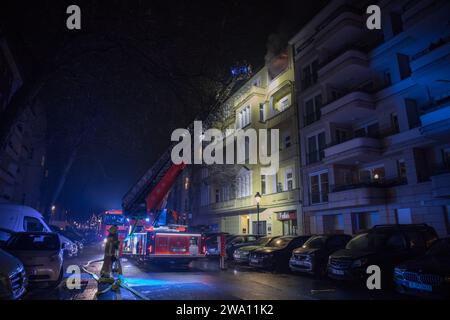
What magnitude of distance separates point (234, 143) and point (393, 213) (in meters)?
19.3

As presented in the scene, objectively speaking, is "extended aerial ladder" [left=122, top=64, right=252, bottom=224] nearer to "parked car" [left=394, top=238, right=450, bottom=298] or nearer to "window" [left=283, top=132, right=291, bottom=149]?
"parked car" [left=394, top=238, right=450, bottom=298]

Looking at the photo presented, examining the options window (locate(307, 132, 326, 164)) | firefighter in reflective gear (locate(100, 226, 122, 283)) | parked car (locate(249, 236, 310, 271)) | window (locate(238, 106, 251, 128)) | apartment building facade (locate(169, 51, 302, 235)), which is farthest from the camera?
window (locate(238, 106, 251, 128))

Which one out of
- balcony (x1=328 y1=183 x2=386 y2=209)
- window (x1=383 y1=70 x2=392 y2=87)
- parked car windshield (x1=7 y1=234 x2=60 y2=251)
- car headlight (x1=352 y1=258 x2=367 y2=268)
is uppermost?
window (x1=383 y1=70 x2=392 y2=87)

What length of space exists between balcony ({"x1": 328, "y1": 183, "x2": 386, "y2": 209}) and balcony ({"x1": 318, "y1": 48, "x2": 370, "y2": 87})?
25.5 ft

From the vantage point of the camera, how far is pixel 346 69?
67.3 feet

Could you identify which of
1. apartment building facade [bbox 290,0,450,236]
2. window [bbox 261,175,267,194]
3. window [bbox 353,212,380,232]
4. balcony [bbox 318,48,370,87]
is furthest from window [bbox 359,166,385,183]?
window [bbox 261,175,267,194]

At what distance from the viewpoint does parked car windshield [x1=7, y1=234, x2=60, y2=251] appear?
8.91 meters

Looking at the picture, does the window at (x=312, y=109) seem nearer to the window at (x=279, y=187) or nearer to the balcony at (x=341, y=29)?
the balcony at (x=341, y=29)

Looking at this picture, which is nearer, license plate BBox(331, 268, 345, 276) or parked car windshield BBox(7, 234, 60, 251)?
parked car windshield BBox(7, 234, 60, 251)

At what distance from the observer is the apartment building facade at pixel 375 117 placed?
631 inches

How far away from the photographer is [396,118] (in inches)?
747

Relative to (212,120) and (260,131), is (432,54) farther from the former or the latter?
(260,131)

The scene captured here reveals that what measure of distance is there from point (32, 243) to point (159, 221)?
6.50 meters
